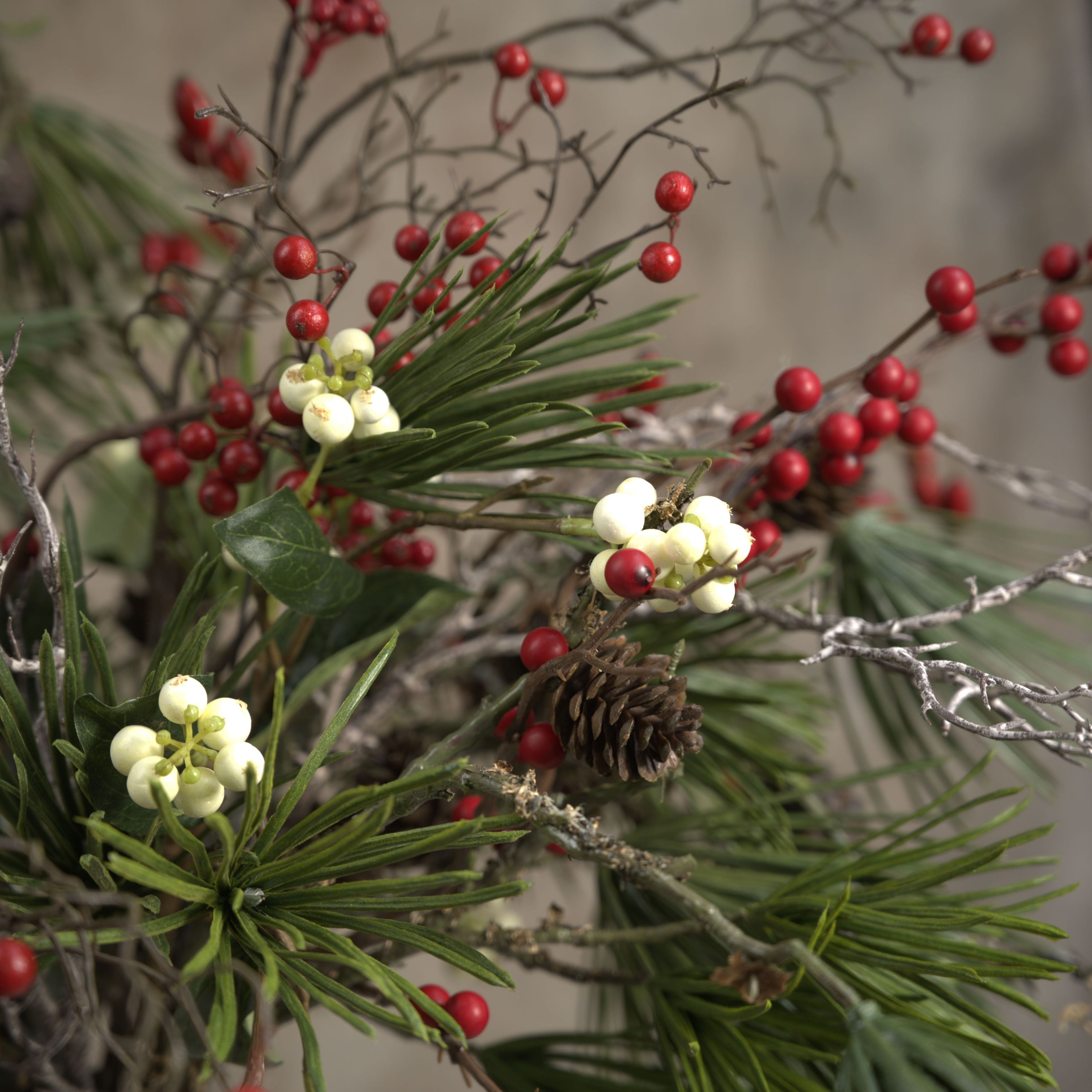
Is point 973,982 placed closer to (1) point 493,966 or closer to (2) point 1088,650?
(1) point 493,966

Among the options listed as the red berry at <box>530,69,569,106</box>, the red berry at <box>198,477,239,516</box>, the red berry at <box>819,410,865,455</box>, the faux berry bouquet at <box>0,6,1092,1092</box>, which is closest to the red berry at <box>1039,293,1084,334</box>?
the faux berry bouquet at <box>0,6,1092,1092</box>

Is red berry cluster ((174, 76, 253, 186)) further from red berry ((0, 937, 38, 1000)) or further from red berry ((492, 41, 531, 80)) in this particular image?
red berry ((0, 937, 38, 1000))

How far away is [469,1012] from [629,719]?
11 cm

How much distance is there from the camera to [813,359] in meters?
0.94

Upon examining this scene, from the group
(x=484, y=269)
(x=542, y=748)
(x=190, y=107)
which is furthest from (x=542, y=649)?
(x=190, y=107)

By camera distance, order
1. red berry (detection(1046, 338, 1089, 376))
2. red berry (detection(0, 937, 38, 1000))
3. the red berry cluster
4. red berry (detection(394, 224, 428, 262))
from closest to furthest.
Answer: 1. red berry (detection(0, 937, 38, 1000))
2. red berry (detection(394, 224, 428, 262))
3. red berry (detection(1046, 338, 1089, 376))
4. the red berry cluster

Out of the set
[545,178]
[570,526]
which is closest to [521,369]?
[570,526]

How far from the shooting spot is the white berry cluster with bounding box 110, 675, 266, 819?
194mm

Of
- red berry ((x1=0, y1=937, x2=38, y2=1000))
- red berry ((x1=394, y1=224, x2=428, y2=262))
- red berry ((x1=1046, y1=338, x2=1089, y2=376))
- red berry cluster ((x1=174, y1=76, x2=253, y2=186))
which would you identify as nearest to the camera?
red berry ((x1=0, y1=937, x2=38, y2=1000))

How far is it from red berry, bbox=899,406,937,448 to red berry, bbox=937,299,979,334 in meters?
0.04

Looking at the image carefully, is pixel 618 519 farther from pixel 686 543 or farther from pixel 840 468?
Result: pixel 840 468

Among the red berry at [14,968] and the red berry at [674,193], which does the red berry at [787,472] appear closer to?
the red berry at [674,193]

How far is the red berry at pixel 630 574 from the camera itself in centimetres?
19

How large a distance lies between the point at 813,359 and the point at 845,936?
78 cm
